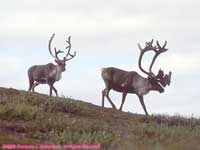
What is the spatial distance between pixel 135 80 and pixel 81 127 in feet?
37.0

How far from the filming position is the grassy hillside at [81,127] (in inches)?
497

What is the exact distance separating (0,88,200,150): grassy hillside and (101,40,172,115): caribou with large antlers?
4662 mm

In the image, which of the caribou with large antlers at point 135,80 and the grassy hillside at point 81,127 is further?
the caribou with large antlers at point 135,80

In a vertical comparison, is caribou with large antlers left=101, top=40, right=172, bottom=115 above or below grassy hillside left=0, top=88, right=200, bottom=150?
above

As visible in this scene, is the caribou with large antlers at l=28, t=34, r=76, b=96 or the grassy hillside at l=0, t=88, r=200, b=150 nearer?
the grassy hillside at l=0, t=88, r=200, b=150

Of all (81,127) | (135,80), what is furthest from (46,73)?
(81,127)

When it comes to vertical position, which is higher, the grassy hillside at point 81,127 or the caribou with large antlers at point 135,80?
the caribou with large antlers at point 135,80

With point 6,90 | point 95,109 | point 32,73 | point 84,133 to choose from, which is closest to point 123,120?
point 95,109

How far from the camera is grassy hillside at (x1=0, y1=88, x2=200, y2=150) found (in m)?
12.6

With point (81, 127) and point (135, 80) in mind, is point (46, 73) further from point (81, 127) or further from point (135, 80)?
point (81, 127)

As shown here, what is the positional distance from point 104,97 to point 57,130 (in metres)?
11.7

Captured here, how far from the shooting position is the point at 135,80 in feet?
85.4

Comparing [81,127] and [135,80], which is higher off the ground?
[135,80]

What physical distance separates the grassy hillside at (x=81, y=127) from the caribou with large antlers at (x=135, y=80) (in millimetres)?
4662
